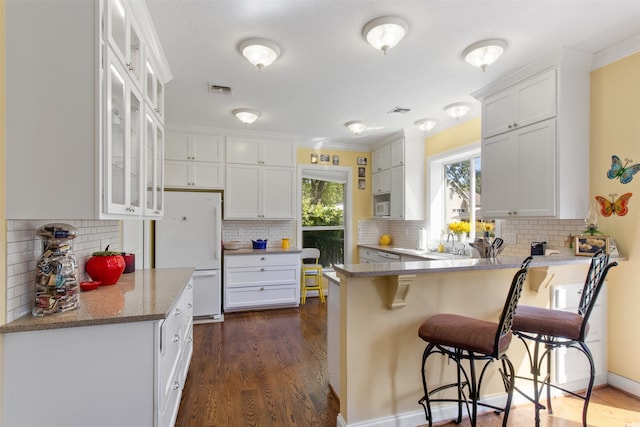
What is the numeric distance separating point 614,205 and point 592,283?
36.2 inches

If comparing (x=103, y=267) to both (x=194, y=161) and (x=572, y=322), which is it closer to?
(x=194, y=161)

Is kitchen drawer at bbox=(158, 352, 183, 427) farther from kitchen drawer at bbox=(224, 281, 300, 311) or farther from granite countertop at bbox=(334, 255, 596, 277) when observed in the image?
kitchen drawer at bbox=(224, 281, 300, 311)

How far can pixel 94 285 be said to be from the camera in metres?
1.91

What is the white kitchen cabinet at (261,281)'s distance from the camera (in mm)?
4227

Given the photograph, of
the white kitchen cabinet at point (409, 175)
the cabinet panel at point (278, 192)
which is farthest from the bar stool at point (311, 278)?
the white kitchen cabinet at point (409, 175)

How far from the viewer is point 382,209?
16.8 ft

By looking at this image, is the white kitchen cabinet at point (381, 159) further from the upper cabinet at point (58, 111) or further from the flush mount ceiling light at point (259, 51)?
the upper cabinet at point (58, 111)

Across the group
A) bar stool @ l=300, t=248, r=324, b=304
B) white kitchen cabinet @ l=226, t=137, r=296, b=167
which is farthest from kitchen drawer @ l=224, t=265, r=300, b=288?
white kitchen cabinet @ l=226, t=137, r=296, b=167

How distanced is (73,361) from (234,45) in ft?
6.89

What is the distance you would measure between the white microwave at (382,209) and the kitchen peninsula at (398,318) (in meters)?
2.90

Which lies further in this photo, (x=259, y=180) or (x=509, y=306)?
(x=259, y=180)

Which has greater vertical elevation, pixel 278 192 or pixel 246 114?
pixel 246 114

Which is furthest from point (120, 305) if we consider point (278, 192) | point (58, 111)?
point (278, 192)

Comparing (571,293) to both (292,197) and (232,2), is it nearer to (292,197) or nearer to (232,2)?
(232,2)
